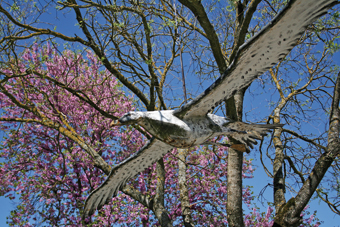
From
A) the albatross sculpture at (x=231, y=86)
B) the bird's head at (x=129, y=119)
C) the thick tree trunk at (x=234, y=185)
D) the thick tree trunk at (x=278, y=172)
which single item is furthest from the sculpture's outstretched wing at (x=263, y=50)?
the thick tree trunk at (x=278, y=172)

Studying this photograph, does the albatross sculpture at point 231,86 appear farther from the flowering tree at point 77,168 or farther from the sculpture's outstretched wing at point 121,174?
the flowering tree at point 77,168

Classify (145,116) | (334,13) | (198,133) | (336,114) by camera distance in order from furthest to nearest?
1. (336,114)
2. (334,13)
3. (198,133)
4. (145,116)

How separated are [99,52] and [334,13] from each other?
13.1ft

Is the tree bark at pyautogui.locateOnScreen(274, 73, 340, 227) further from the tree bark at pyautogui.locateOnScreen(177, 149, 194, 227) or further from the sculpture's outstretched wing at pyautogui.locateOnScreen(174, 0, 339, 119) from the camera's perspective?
the sculpture's outstretched wing at pyautogui.locateOnScreen(174, 0, 339, 119)

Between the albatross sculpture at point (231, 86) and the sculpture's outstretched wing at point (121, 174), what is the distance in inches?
2.5

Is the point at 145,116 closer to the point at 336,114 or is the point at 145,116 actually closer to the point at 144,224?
→ the point at 336,114

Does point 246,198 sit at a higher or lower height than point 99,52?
lower

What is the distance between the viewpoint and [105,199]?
15.6 ft

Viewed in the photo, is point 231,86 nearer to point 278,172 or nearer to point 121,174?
point 121,174

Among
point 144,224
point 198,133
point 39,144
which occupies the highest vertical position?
point 39,144

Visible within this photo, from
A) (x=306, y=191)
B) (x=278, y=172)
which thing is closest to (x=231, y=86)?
(x=306, y=191)

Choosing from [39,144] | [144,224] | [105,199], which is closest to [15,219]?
[39,144]

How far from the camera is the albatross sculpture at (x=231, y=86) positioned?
112 inches

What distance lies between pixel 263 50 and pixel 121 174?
9.74ft
